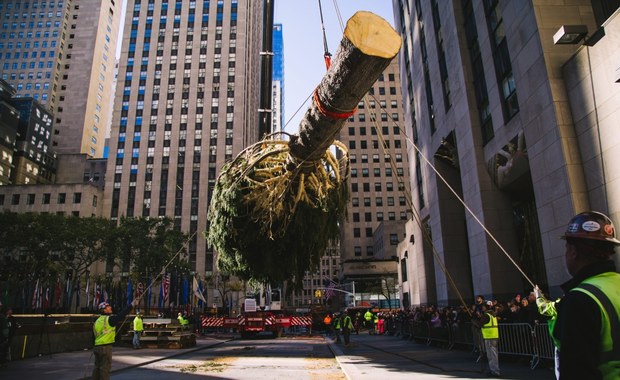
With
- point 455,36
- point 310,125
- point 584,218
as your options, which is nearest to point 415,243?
point 455,36

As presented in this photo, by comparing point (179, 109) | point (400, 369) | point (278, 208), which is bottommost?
point (400, 369)

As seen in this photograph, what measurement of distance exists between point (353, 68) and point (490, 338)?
8.10m

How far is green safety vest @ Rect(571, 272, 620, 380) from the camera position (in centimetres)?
205

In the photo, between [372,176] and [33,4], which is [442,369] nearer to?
[372,176]

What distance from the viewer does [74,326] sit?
1936 centimetres

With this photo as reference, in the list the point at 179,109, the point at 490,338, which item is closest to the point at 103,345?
the point at 490,338

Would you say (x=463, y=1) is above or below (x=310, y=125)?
above

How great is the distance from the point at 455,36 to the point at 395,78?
249 feet

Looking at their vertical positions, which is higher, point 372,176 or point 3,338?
point 372,176

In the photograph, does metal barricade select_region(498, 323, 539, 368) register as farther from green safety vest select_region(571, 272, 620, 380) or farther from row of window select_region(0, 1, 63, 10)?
row of window select_region(0, 1, 63, 10)

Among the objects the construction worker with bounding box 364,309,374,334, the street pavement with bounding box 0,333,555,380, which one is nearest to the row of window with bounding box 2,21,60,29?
the construction worker with bounding box 364,309,374,334

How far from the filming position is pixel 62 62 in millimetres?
124250

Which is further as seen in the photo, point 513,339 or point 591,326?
point 513,339

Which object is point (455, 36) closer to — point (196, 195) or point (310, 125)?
point (310, 125)
